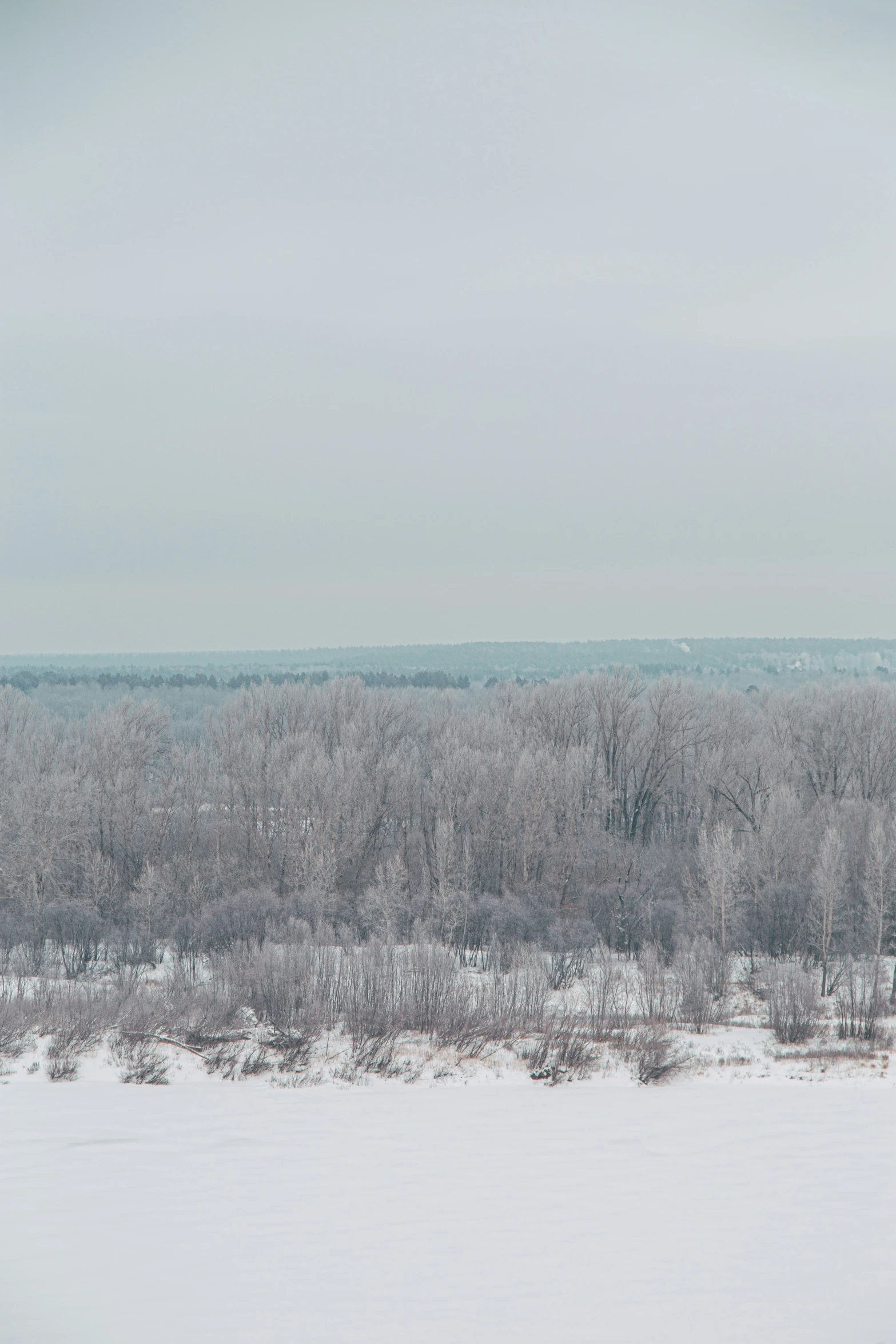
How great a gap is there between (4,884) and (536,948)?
59.7 feet

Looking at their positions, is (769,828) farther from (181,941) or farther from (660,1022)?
(181,941)

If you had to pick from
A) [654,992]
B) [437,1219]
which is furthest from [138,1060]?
[654,992]

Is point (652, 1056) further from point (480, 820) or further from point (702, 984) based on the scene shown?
point (480, 820)

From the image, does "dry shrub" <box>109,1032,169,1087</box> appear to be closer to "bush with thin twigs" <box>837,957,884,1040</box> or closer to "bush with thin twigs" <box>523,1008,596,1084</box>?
"bush with thin twigs" <box>523,1008,596,1084</box>

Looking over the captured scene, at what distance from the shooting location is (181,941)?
28625 millimetres

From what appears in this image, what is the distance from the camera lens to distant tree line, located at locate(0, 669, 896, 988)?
2981cm

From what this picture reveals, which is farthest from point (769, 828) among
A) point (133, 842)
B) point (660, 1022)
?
point (133, 842)

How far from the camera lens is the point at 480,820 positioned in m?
37.5

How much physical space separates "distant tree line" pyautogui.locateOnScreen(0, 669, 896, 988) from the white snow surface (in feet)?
44.2

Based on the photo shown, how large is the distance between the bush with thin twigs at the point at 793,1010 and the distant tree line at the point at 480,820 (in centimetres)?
451

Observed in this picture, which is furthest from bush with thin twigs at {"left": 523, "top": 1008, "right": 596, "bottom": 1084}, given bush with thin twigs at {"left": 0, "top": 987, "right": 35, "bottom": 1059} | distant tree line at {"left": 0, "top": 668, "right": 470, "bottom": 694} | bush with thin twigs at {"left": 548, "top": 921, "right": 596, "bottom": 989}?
distant tree line at {"left": 0, "top": 668, "right": 470, "bottom": 694}

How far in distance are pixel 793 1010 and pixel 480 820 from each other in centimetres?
1809

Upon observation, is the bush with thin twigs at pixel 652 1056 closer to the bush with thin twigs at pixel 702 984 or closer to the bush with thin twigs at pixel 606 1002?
the bush with thin twigs at pixel 606 1002

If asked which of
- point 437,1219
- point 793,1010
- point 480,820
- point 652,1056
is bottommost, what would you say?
point 793,1010
